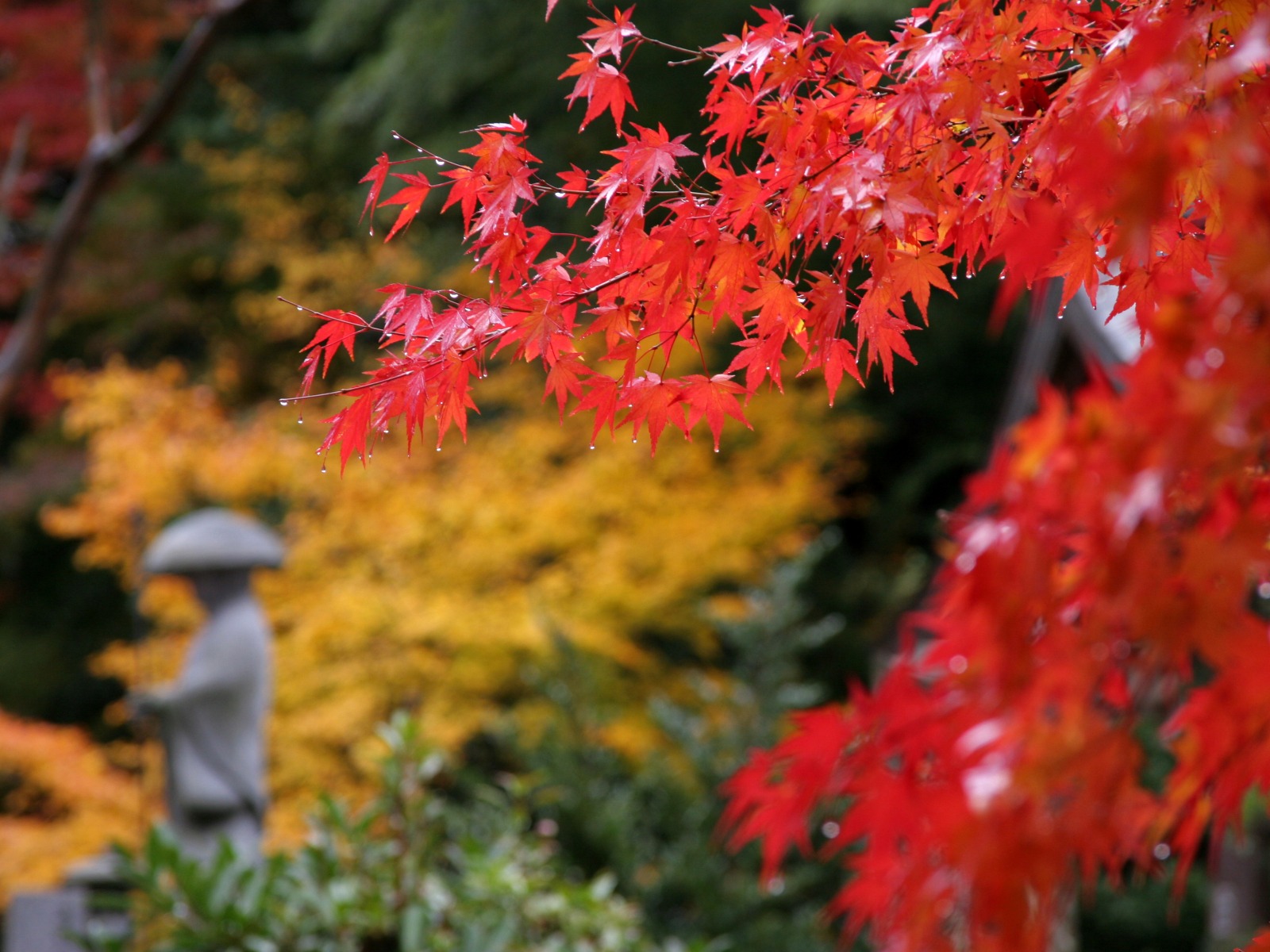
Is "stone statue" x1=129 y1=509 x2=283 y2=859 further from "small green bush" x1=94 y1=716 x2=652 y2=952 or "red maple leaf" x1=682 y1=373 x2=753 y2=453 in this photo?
"red maple leaf" x1=682 y1=373 x2=753 y2=453

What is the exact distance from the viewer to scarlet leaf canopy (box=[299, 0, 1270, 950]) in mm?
870

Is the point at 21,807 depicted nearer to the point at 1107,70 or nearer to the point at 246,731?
the point at 246,731

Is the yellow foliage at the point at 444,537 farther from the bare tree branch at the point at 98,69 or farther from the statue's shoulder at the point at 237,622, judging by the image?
the statue's shoulder at the point at 237,622

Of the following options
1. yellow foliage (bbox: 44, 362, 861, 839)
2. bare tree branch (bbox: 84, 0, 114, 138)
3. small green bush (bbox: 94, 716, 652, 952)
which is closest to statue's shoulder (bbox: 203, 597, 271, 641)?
small green bush (bbox: 94, 716, 652, 952)

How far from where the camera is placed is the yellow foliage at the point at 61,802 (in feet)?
25.3

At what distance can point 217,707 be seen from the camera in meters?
4.89

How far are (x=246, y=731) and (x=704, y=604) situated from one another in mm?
3305

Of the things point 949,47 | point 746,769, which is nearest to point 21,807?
point 746,769

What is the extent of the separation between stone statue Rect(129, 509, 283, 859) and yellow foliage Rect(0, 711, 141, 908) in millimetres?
2936

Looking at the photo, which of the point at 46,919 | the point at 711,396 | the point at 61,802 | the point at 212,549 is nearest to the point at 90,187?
the point at 212,549

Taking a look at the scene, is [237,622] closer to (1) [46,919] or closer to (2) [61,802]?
(1) [46,919]

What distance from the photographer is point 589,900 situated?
3.98 m

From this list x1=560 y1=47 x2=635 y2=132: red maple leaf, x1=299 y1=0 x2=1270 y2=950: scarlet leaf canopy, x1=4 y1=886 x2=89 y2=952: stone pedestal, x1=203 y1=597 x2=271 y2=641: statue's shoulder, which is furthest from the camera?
x1=203 y1=597 x2=271 y2=641: statue's shoulder

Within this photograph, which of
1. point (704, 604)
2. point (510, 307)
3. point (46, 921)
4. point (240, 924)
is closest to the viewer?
point (510, 307)
